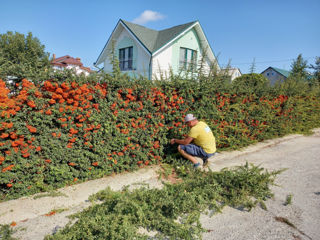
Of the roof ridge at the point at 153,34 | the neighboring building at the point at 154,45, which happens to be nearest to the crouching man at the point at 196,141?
the neighboring building at the point at 154,45

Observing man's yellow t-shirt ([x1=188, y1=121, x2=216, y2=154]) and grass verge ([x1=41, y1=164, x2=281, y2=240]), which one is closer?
grass verge ([x1=41, y1=164, x2=281, y2=240])

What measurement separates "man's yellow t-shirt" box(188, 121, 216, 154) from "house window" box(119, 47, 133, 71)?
13.9 m

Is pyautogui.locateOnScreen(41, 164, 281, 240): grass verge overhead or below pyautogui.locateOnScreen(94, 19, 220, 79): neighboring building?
below

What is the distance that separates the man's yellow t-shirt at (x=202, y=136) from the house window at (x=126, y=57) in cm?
1385

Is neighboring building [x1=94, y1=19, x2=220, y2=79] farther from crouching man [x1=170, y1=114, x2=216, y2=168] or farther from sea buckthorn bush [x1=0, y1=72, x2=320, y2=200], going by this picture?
crouching man [x1=170, y1=114, x2=216, y2=168]

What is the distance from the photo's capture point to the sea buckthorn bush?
3.17 meters

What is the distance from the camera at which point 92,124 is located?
378 cm

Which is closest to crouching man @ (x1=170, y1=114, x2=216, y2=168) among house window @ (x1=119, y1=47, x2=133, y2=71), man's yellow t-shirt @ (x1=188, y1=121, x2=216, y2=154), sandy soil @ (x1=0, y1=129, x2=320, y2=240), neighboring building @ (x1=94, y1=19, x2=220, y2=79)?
Result: man's yellow t-shirt @ (x1=188, y1=121, x2=216, y2=154)

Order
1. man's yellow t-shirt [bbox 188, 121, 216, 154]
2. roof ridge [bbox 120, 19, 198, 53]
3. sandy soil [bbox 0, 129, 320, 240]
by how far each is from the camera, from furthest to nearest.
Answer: roof ridge [bbox 120, 19, 198, 53] < man's yellow t-shirt [bbox 188, 121, 216, 154] < sandy soil [bbox 0, 129, 320, 240]

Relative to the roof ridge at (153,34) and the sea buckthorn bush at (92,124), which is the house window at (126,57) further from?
the sea buckthorn bush at (92,124)

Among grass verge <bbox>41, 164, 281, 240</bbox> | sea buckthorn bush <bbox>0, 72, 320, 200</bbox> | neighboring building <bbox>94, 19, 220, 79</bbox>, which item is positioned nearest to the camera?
grass verge <bbox>41, 164, 281, 240</bbox>

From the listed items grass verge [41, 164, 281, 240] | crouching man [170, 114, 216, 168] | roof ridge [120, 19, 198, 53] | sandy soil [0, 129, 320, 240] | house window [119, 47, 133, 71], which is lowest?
sandy soil [0, 129, 320, 240]

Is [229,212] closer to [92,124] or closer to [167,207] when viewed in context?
[167,207]

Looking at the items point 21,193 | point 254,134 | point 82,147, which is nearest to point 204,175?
point 82,147
